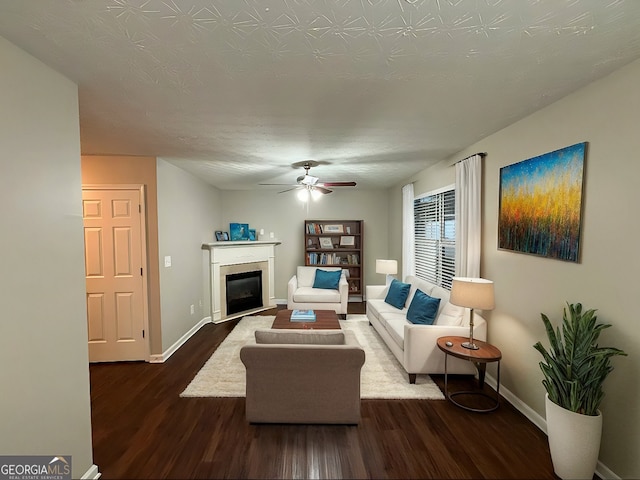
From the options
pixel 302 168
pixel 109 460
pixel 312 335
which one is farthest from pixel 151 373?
pixel 302 168

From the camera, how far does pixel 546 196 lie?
2.23 m

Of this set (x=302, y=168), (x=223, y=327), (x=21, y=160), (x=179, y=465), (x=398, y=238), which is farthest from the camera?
(x=398, y=238)

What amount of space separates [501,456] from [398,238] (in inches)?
159

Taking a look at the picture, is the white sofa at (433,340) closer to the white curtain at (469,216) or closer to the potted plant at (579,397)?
the white curtain at (469,216)

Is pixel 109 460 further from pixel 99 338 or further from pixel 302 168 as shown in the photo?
pixel 302 168

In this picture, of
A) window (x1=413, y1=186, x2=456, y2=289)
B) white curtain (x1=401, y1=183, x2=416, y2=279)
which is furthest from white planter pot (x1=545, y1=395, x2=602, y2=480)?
white curtain (x1=401, y1=183, x2=416, y2=279)

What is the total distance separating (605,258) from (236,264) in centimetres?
504

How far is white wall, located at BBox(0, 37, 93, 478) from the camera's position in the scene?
1397 mm

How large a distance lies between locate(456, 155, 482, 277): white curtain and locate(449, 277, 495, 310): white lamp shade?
0.53m

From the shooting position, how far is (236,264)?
544 cm

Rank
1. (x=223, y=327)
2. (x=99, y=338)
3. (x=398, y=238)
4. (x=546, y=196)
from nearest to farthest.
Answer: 1. (x=546, y=196)
2. (x=99, y=338)
3. (x=223, y=327)
4. (x=398, y=238)

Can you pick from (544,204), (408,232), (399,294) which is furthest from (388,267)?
(544,204)

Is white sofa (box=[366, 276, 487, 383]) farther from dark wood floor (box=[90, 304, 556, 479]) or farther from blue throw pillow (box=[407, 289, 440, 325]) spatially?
dark wood floor (box=[90, 304, 556, 479])

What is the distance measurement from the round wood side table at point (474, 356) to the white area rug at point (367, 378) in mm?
239
